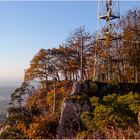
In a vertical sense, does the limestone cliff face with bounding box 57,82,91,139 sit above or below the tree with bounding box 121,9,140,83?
below

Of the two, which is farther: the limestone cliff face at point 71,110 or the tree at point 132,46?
the tree at point 132,46

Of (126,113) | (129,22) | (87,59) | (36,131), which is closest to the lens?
(126,113)

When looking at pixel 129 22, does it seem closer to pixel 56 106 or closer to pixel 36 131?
pixel 56 106

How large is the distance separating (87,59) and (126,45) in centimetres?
540

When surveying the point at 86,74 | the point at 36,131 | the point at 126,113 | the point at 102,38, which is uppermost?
the point at 102,38

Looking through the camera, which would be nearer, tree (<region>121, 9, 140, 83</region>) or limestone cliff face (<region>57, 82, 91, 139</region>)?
limestone cliff face (<region>57, 82, 91, 139</region>)

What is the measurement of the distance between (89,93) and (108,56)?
21.9ft

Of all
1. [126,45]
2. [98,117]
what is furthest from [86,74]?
[98,117]

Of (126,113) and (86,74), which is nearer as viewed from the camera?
(126,113)

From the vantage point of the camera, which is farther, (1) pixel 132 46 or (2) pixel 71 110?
(1) pixel 132 46

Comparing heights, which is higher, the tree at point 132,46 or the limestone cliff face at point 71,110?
the tree at point 132,46

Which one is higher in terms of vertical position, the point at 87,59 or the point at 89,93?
the point at 87,59

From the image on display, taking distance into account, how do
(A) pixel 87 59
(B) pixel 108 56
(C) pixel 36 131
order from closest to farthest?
(C) pixel 36 131
(B) pixel 108 56
(A) pixel 87 59

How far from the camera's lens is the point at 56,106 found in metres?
31.3
